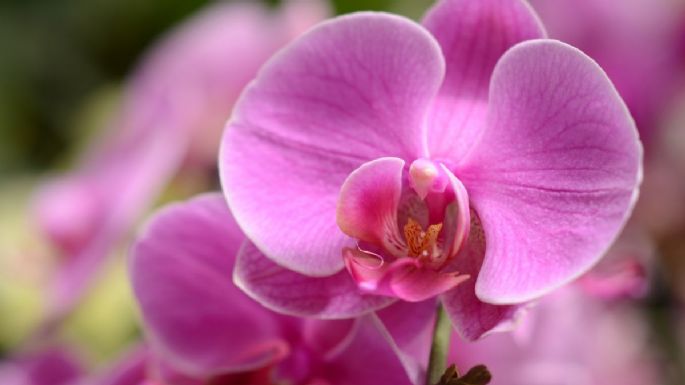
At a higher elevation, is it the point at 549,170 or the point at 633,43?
the point at 549,170

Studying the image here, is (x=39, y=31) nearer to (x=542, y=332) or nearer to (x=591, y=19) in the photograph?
(x=591, y=19)

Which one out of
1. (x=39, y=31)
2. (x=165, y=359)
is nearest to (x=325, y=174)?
(x=165, y=359)

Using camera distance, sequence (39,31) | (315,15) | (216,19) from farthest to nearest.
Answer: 1. (39,31)
2. (216,19)
3. (315,15)

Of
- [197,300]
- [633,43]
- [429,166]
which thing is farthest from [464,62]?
[633,43]

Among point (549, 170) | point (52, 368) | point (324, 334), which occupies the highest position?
point (549, 170)

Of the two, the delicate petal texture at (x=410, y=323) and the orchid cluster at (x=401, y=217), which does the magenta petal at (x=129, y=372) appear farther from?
the delicate petal texture at (x=410, y=323)

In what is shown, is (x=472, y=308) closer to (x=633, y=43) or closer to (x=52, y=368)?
(x=52, y=368)

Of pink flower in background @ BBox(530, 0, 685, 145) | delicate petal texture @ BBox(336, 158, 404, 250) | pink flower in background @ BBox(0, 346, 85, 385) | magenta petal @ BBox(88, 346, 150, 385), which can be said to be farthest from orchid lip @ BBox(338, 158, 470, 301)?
pink flower in background @ BBox(530, 0, 685, 145)
